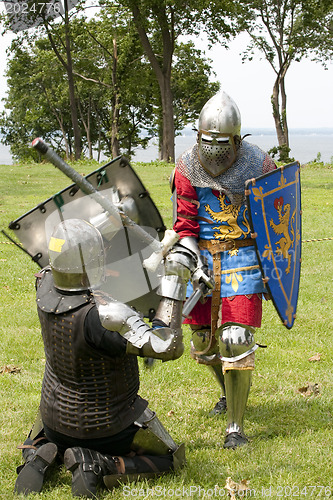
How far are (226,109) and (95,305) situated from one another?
1628 mm

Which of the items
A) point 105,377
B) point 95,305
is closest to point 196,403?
point 105,377

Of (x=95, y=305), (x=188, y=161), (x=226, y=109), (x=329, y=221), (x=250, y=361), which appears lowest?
(x=329, y=221)

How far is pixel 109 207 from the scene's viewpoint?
138 inches

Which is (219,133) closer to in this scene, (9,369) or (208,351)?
(208,351)

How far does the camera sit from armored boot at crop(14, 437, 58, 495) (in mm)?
3219

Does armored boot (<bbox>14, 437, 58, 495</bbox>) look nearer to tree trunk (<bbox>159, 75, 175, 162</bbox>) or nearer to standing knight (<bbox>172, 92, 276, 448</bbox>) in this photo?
standing knight (<bbox>172, 92, 276, 448</bbox>)

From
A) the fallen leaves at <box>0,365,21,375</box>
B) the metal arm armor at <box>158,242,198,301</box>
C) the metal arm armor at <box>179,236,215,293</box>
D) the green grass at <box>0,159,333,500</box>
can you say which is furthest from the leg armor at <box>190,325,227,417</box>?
the fallen leaves at <box>0,365,21,375</box>

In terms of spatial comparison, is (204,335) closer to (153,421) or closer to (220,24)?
(153,421)

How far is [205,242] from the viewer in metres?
4.18

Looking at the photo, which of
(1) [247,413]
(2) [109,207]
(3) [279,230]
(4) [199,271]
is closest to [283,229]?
(3) [279,230]

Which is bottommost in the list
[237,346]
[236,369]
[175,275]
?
[236,369]

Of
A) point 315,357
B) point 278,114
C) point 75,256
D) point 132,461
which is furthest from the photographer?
point 278,114

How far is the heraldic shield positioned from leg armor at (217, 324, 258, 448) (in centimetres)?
29

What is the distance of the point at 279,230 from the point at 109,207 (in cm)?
116
